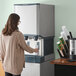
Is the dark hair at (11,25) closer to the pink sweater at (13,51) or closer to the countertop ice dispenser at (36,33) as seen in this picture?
the pink sweater at (13,51)

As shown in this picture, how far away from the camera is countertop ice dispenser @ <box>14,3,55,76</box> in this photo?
3822mm

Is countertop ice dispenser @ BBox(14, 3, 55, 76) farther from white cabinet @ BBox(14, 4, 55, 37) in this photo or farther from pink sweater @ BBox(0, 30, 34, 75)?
pink sweater @ BBox(0, 30, 34, 75)

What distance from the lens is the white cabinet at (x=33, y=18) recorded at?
381cm

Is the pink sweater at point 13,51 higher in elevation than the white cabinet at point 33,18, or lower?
lower

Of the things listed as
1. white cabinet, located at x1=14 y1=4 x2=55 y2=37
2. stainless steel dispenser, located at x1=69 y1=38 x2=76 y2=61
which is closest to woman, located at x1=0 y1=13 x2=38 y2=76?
white cabinet, located at x1=14 y1=4 x2=55 y2=37

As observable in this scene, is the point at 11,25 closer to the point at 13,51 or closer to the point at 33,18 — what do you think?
the point at 13,51

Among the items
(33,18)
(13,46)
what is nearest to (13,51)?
(13,46)

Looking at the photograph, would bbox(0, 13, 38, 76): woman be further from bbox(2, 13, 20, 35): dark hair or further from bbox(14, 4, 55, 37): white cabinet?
bbox(14, 4, 55, 37): white cabinet

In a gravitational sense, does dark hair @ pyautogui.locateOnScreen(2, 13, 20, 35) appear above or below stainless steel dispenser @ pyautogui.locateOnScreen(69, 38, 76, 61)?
above

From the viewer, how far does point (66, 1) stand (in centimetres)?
414

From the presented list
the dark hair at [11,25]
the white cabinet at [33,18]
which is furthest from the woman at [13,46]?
the white cabinet at [33,18]

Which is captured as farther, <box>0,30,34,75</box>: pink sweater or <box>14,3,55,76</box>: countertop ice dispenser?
<box>14,3,55,76</box>: countertop ice dispenser

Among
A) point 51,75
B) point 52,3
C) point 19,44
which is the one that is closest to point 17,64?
point 19,44

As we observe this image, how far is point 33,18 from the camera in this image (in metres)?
3.83
